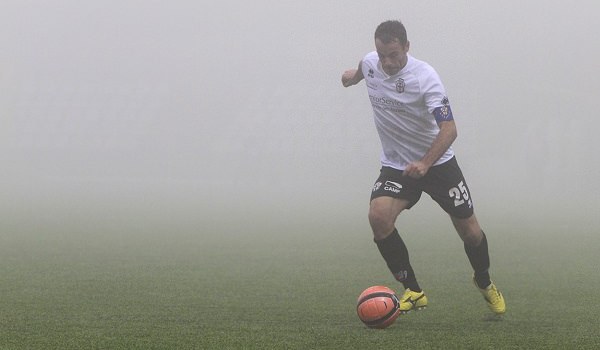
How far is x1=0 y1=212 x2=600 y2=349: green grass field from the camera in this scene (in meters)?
6.34

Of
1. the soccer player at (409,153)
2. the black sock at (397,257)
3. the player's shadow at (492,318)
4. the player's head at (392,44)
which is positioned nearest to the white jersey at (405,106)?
the soccer player at (409,153)

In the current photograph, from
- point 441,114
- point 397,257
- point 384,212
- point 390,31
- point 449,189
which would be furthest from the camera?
point 397,257

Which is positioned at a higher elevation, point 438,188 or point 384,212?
point 438,188

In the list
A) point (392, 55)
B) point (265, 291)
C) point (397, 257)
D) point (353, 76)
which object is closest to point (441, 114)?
point (392, 55)

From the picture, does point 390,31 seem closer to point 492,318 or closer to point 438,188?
point 438,188

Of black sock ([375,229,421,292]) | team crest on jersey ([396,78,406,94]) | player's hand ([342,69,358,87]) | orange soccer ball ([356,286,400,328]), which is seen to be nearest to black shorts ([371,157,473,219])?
black sock ([375,229,421,292])

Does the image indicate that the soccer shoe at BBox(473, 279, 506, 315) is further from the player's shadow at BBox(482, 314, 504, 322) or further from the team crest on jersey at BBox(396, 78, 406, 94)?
the team crest on jersey at BBox(396, 78, 406, 94)

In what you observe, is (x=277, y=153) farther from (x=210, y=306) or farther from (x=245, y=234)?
Result: (x=210, y=306)

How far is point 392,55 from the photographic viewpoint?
727 cm

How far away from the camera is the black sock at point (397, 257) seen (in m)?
7.57

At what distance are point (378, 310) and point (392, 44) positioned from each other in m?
2.11

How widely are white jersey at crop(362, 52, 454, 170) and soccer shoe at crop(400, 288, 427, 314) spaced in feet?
3.49

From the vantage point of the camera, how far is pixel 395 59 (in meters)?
7.29

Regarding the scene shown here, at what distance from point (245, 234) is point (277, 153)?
3193 inches
